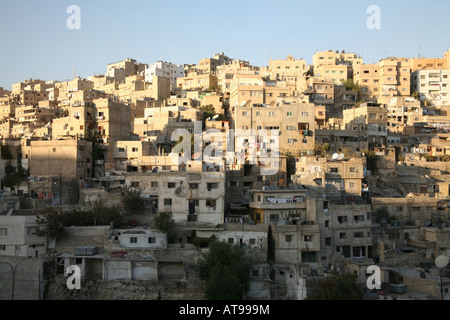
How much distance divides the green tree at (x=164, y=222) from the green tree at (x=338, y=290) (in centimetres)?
684

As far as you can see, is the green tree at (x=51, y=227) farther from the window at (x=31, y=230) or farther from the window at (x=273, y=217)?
the window at (x=273, y=217)

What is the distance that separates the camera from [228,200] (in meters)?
27.9

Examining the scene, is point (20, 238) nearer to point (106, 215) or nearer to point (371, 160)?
point (106, 215)

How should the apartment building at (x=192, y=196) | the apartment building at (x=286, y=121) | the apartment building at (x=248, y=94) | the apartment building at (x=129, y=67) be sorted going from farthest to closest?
the apartment building at (x=129, y=67) → the apartment building at (x=248, y=94) → the apartment building at (x=286, y=121) → the apartment building at (x=192, y=196)

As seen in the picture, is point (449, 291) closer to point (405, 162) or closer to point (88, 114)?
point (405, 162)

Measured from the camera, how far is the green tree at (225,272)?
2002 centimetres

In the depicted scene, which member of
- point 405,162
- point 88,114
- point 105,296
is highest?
point 88,114

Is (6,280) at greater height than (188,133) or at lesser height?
lesser

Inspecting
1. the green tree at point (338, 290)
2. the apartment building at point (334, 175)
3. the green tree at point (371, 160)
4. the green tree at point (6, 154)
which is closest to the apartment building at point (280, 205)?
the apartment building at point (334, 175)

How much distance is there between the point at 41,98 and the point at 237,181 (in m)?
40.5

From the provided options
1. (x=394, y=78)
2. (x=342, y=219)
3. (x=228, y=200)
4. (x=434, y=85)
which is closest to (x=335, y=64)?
(x=394, y=78)

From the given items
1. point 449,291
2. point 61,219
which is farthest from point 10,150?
point 449,291

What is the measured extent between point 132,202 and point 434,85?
41169 mm
